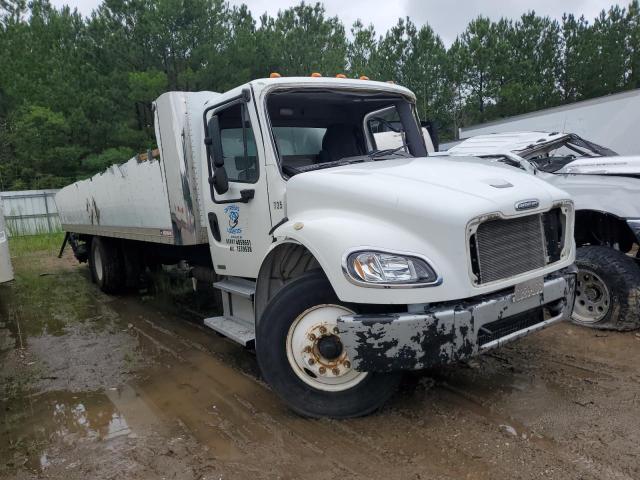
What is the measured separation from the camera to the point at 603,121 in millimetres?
10242

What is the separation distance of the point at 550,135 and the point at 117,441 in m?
5.60

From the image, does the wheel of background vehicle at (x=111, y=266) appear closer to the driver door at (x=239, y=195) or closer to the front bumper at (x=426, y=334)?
the driver door at (x=239, y=195)

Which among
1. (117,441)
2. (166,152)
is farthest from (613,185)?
(117,441)

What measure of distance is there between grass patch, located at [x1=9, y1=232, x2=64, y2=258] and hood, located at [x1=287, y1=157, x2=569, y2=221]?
15354 millimetres

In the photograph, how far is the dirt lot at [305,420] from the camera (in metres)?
3.15

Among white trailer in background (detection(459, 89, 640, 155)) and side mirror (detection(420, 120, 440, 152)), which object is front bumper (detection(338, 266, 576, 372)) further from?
white trailer in background (detection(459, 89, 640, 155))

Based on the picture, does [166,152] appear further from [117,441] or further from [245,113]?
[117,441]

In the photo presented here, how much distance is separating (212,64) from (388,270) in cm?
2366

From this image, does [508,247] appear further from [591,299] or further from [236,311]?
[236,311]

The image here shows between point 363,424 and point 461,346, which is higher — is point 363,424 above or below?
below

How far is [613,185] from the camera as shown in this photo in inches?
198

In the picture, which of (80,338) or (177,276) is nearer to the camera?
(80,338)

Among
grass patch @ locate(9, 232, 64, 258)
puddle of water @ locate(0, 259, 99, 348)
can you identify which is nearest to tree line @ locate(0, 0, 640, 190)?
grass patch @ locate(9, 232, 64, 258)

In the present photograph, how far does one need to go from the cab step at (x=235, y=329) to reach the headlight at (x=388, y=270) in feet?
4.76
